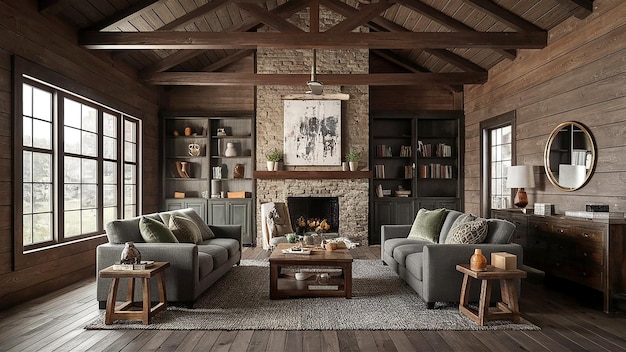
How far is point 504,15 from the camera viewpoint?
582cm

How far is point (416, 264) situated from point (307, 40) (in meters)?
3.16

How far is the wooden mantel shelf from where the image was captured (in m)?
8.45

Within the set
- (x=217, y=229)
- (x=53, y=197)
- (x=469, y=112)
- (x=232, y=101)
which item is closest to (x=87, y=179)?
(x=53, y=197)

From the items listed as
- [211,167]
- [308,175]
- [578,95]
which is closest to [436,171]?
[308,175]

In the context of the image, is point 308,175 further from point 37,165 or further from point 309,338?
point 309,338

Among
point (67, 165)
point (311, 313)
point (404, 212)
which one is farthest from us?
point (404, 212)

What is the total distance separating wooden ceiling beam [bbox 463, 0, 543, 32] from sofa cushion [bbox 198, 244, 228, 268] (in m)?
4.53

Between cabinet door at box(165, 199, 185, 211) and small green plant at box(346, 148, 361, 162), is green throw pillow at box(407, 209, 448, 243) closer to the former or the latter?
small green plant at box(346, 148, 361, 162)

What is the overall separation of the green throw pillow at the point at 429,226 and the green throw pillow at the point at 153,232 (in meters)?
3.09

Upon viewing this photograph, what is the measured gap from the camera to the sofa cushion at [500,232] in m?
4.39

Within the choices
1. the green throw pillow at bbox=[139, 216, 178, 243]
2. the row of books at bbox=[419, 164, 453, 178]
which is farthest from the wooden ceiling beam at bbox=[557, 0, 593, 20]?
the green throw pillow at bbox=[139, 216, 178, 243]

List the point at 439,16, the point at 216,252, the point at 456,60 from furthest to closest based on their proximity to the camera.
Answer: the point at 456,60
the point at 439,16
the point at 216,252

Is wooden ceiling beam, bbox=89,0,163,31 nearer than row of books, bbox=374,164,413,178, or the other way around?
wooden ceiling beam, bbox=89,0,163,31

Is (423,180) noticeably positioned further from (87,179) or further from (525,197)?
(87,179)
